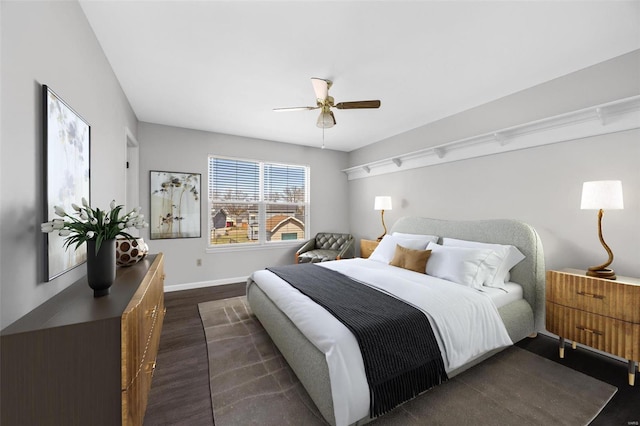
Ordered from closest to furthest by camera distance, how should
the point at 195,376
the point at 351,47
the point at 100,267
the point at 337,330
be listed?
1. the point at 100,267
2. the point at 337,330
3. the point at 195,376
4. the point at 351,47

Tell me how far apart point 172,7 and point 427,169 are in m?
3.48

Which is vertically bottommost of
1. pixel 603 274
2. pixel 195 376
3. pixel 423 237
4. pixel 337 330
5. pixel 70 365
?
pixel 195 376

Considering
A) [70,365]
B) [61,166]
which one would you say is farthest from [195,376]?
[61,166]

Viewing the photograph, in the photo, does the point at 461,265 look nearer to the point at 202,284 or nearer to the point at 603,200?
the point at 603,200

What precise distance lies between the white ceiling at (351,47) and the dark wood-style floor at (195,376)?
2650 millimetres

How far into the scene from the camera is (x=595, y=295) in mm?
2014

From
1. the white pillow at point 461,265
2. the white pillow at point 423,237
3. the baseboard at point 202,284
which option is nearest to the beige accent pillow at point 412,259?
the white pillow at point 461,265

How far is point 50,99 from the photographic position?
4.14 feet

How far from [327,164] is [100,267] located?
4.49 m

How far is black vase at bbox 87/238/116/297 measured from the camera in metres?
1.25

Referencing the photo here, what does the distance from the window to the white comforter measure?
216cm

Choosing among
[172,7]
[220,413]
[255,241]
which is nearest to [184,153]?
[255,241]

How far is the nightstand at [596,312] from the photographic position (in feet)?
6.07

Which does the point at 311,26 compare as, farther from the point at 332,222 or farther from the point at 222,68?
the point at 332,222
